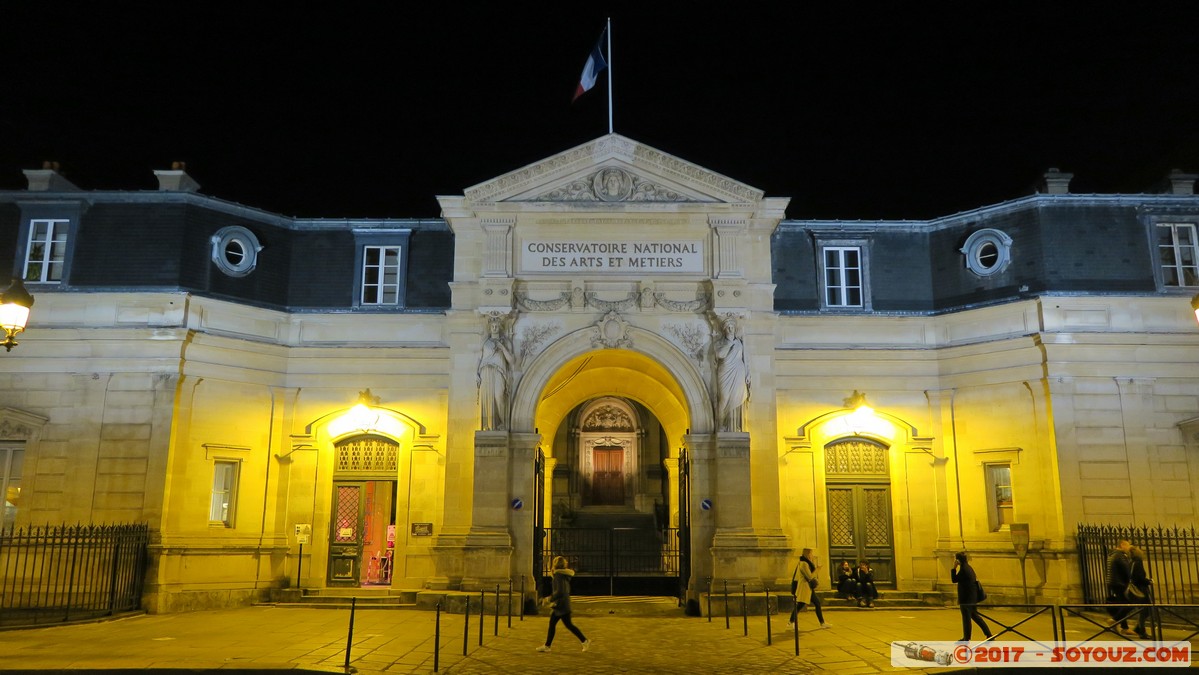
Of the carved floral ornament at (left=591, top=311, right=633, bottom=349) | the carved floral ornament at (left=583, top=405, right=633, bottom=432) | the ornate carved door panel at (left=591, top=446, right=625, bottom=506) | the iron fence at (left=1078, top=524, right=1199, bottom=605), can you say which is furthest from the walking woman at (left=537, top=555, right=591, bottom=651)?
the carved floral ornament at (left=583, top=405, right=633, bottom=432)

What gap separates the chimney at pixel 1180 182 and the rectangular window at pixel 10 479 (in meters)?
27.6

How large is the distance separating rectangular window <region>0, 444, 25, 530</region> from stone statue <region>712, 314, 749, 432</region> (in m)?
15.3

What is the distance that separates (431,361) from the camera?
21.6 metres

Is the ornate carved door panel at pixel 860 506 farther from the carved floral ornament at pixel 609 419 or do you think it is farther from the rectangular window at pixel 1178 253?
the carved floral ornament at pixel 609 419

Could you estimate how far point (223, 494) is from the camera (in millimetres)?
20500

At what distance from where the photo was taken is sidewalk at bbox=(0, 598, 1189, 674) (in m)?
12.4

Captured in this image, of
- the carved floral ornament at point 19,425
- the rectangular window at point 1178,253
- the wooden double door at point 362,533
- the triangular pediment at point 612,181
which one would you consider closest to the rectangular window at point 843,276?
the triangular pediment at point 612,181

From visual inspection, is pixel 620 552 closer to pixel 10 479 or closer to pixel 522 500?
pixel 522 500

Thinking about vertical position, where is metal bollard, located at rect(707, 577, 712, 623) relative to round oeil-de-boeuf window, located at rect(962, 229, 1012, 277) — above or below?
below

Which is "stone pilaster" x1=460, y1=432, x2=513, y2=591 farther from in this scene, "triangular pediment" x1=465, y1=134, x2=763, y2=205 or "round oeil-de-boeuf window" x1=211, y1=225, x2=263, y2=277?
"round oeil-de-boeuf window" x1=211, y1=225, x2=263, y2=277

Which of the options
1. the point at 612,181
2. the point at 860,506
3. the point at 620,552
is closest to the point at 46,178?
the point at 612,181

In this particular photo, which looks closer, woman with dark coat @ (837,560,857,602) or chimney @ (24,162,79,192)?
woman with dark coat @ (837,560,857,602)

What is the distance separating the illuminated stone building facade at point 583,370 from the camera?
19359 millimetres

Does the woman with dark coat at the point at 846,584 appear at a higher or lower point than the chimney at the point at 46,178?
lower
